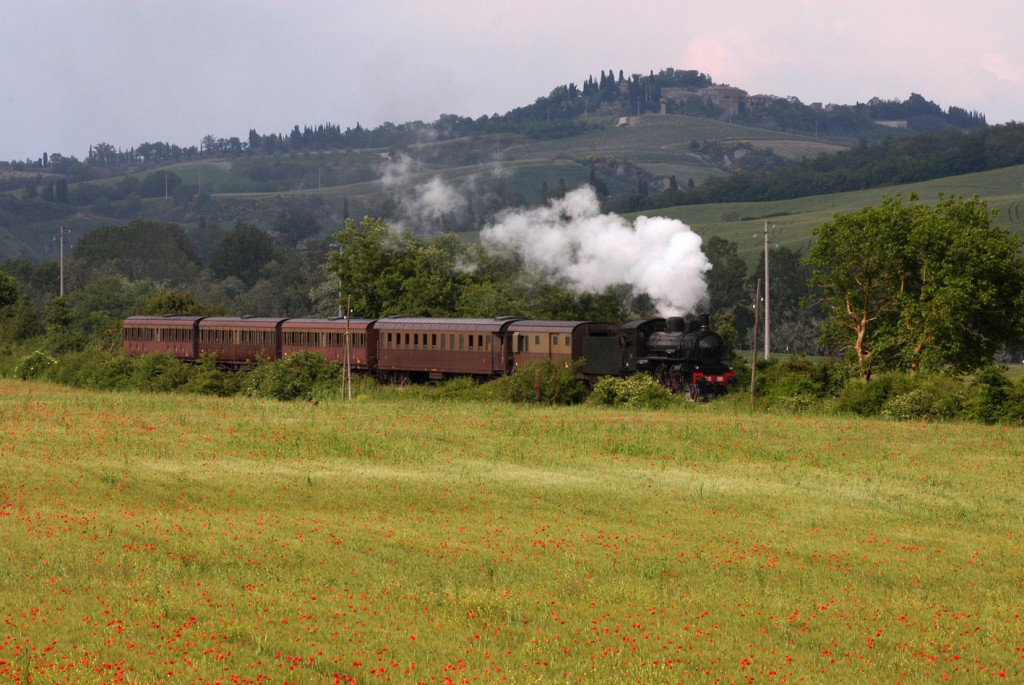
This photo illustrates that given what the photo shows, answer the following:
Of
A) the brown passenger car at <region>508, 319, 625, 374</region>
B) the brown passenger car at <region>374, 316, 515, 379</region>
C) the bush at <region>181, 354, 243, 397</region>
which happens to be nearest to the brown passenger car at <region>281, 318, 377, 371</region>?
the brown passenger car at <region>374, 316, 515, 379</region>

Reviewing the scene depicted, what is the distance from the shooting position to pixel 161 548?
2105cm

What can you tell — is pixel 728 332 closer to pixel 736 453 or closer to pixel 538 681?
pixel 736 453

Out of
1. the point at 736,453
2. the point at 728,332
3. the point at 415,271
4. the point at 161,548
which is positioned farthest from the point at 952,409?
the point at 415,271

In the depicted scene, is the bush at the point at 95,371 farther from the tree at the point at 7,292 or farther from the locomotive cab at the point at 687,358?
the tree at the point at 7,292

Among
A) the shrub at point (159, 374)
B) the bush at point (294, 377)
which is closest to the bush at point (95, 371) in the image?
the shrub at point (159, 374)

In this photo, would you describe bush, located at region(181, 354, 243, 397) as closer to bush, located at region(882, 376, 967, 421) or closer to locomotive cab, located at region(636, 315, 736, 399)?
locomotive cab, located at region(636, 315, 736, 399)

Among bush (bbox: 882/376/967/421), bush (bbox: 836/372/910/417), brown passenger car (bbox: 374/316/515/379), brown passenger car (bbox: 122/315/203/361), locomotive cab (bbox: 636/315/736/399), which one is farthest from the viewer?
brown passenger car (bbox: 122/315/203/361)

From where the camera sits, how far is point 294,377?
6106 cm

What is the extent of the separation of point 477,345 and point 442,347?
8.69ft

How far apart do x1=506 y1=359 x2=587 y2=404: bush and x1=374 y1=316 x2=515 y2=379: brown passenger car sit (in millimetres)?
4233

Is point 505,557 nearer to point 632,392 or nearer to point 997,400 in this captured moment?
point 997,400

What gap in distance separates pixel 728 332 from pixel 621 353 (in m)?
13.0

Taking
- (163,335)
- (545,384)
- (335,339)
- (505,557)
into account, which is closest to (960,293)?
(545,384)

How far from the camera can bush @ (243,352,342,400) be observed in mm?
60219
